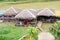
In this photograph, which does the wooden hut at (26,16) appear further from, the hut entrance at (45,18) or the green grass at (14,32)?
the hut entrance at (45,18)

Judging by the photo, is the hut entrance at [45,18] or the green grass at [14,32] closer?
the green grass at [14,32]

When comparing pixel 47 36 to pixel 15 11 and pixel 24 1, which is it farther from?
pixel 24 1

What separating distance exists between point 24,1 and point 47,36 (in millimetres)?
11049

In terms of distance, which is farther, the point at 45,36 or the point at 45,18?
the point at 45,18

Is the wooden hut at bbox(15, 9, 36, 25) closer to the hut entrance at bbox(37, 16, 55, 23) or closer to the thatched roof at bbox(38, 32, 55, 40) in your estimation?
the hut entrance at bbox(37, 16, 55, 23)

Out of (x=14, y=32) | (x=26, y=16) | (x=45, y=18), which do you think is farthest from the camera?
(x=45, y=18)

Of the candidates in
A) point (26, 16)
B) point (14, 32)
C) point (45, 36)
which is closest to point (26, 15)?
point (26, 16)

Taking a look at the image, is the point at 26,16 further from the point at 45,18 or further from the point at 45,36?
the point at 45,36

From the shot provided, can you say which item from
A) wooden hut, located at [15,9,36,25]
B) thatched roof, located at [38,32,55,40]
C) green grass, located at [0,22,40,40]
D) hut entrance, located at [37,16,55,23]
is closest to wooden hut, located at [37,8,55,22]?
hut entrance, located at [37,16,55,23]

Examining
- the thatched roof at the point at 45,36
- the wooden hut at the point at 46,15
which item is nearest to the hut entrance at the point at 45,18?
the wooden hut at the point at 46,15

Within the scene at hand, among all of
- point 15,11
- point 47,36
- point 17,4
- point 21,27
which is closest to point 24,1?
point 17,4

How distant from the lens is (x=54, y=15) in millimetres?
14023

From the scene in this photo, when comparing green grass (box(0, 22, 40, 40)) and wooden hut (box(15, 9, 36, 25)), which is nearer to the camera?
green grass (box(0, 22, 40, 40))

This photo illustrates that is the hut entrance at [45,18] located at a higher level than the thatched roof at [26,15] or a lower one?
lower
